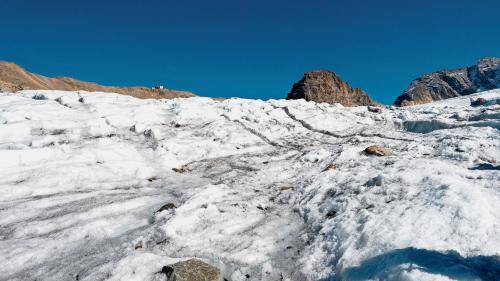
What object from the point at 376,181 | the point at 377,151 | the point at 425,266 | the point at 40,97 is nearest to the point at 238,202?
the point at 376,181

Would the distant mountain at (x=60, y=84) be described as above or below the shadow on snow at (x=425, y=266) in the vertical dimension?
above

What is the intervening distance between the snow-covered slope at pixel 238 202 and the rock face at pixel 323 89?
55362mm

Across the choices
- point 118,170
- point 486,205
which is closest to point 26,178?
point 118,170

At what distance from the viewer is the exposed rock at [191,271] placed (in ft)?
24.9

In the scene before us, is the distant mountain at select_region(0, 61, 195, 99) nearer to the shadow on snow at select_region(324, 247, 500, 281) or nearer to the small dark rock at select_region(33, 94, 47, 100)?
the small dark rock at select_region(33, 94, 47, 100)

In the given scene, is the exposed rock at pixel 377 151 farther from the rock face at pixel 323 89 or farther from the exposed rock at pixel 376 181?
the rock face at pixel 323 89

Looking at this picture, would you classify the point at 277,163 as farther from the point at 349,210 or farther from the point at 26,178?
the point at 26,178

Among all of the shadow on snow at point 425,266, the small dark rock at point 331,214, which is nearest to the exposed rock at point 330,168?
the small dark rock at point 331,214

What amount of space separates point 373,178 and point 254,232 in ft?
14.3

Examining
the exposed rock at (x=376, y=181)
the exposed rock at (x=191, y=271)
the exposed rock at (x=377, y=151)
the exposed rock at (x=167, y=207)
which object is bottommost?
the exposed rock at (x=191, y=271)

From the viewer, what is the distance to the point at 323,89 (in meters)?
80.8

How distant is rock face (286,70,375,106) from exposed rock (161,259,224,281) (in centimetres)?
6985

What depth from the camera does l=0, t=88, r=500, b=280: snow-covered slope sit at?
8133 millimetres

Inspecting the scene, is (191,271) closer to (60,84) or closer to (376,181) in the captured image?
(376,181)
